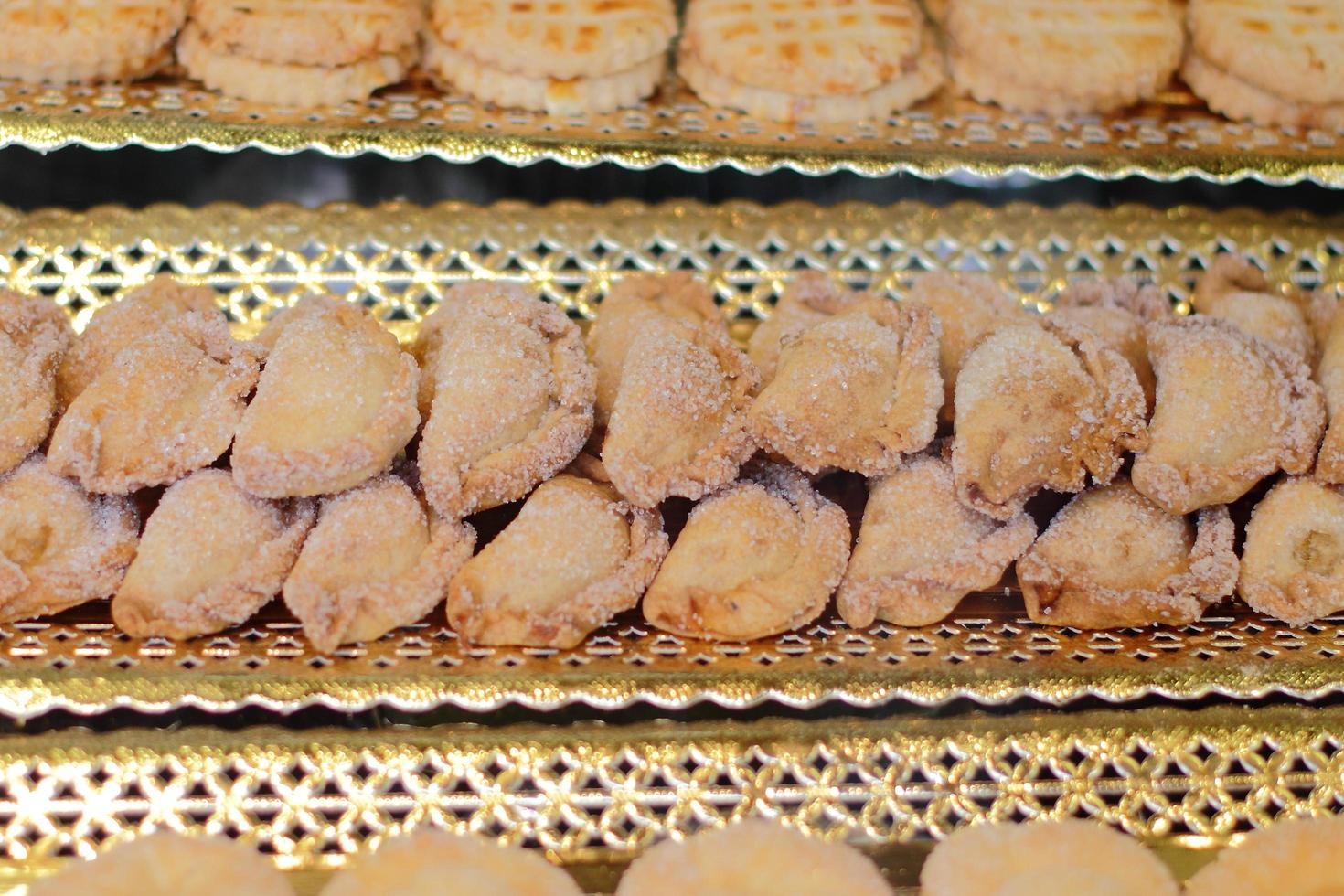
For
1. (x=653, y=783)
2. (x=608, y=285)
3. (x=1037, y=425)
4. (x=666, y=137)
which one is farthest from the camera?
(x=608, y=285)

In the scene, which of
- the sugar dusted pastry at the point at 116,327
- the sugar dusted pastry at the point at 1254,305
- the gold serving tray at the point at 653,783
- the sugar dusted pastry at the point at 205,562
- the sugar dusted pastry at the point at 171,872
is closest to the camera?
the sugar dusted pastry at the point at 171,872

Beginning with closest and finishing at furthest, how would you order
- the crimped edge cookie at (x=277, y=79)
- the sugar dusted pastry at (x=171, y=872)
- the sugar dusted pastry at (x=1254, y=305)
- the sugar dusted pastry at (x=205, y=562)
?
the sugar dusted pastry at (x=171, y=872)
the sugar dusted pastry at (x=205, y=562)
the sugar dusted pastry at (x=1254, y=305)
the crimped edge cookie at (x=277, y=79)

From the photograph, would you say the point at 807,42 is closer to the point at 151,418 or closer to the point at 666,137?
the point at 666,137

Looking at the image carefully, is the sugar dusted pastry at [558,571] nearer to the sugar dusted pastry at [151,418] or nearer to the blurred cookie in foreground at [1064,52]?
the sugar dusted pastry at [151,418]

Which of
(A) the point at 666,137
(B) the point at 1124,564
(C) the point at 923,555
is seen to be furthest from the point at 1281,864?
(A) the point at 666,137

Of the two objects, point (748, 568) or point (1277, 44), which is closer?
point (748, 568)

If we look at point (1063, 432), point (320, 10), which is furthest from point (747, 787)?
point (320, 10)

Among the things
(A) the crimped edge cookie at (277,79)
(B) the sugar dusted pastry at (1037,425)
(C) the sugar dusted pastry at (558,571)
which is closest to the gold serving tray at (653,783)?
(C) the sugar dusted pastry at (558,571)
